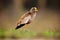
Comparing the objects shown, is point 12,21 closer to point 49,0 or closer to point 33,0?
point 33,0

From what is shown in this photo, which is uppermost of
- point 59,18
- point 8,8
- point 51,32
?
point 8,8

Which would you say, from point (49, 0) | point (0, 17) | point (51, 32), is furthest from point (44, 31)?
point (0, 17)

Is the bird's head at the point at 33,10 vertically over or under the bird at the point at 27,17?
over

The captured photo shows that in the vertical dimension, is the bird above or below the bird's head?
below
